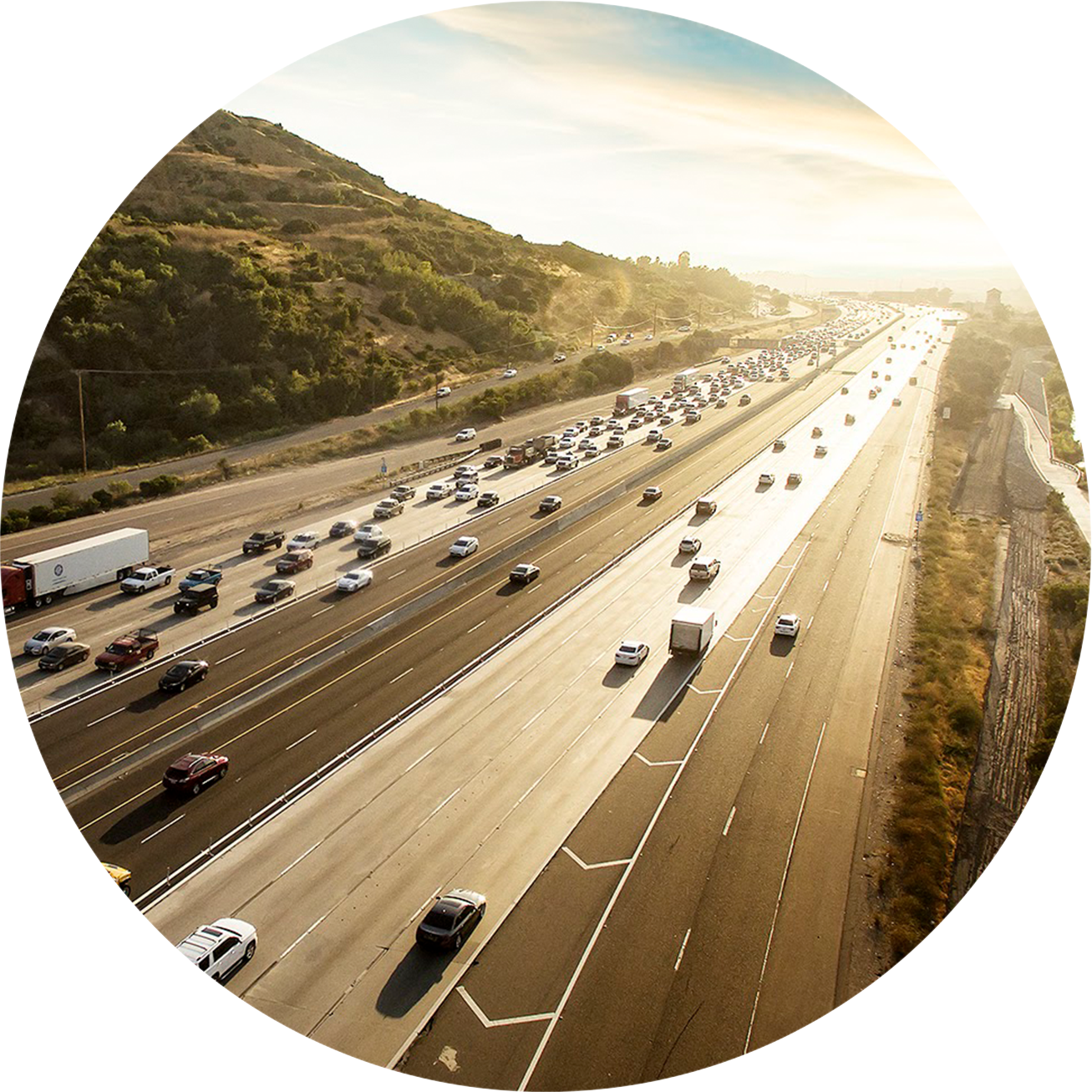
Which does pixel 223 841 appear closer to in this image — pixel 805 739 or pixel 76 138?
pixel 805 739

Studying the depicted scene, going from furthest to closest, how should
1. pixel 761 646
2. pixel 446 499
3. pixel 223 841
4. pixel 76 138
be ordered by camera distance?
pixel 76 138, pixel 446 499, pixel 761 646, pixel 223 841

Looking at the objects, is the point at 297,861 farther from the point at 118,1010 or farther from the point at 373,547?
the point at 373,547

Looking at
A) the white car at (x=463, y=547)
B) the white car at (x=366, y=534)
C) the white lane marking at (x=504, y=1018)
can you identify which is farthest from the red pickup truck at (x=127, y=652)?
the white lane marking at (x=504, y=1018)

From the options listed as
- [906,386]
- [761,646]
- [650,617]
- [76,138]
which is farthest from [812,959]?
[76,138]

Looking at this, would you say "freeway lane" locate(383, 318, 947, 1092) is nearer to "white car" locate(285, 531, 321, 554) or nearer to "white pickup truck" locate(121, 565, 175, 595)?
"white car" locate(285, 531, 321, 554)

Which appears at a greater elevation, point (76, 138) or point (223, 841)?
point (76, 138)

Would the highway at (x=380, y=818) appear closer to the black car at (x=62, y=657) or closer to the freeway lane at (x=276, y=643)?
the freeway lane at (x=276, y=643)

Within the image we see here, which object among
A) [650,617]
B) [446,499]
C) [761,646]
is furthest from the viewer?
[446,499]
